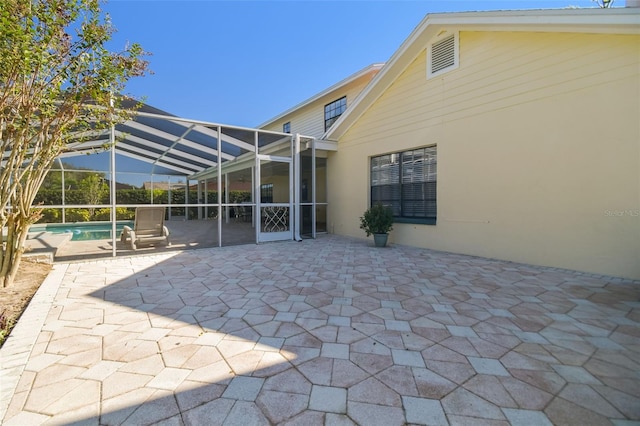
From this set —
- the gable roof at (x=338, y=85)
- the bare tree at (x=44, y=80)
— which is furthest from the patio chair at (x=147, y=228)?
the gable roof at (x=338, y=85)

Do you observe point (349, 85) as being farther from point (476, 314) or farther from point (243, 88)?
point (243, 88)

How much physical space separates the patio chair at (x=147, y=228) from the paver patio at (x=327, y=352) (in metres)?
2.85

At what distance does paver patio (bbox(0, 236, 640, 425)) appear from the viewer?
1635 millimetres

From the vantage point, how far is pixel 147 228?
23.6 ft

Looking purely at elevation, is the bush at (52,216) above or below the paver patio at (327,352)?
above

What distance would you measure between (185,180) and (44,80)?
48.7 feet

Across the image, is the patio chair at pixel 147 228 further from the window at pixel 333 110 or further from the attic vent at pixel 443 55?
the attic vent at pixel 443 55

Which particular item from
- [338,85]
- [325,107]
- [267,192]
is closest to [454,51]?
[338,85]

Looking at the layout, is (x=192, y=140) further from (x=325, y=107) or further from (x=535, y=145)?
(x=535, y=145)

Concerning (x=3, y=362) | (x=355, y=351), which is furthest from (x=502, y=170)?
(x=3, y=362)

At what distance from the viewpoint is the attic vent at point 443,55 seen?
Answer: 6.32m

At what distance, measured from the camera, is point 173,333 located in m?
2.59

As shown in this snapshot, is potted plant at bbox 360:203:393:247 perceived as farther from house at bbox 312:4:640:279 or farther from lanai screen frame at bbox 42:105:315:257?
lanai screen frame at bbox 42:105:315:257

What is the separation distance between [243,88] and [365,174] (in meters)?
16.0
